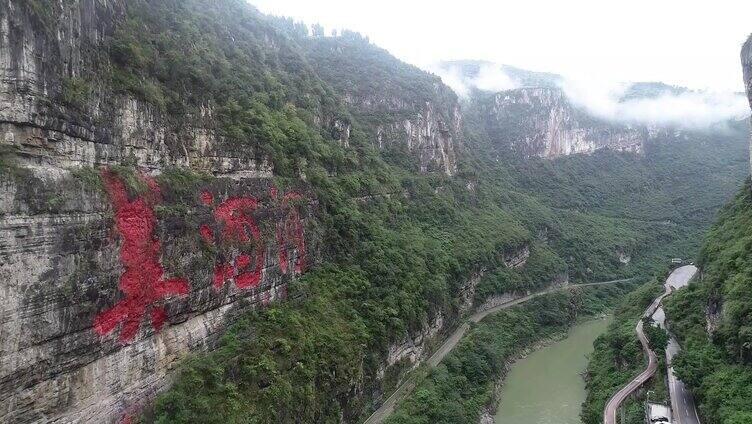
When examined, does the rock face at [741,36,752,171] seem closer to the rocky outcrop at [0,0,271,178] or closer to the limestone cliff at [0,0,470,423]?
the limestone cliff at [0,0,470,423]

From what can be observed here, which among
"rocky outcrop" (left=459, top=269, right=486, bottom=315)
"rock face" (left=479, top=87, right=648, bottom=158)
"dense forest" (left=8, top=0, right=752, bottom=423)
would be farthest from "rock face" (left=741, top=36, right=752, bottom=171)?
"rock face" (left=479, top=87, right=648, bottom=158)

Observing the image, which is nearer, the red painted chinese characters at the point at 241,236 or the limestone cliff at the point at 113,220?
the limestone cliff at the point at 113,220

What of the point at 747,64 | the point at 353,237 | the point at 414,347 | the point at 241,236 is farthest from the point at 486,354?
the point at 747,64

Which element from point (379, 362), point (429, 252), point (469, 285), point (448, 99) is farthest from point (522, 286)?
point (448, 99)

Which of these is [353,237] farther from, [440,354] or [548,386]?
[548,386]

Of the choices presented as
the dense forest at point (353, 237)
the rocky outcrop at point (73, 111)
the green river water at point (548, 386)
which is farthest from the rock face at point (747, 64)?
the rocky outcrop at point (73, 111)

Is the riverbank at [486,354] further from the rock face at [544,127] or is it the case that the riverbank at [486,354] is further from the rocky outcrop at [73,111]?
the rock face at [544,127]
